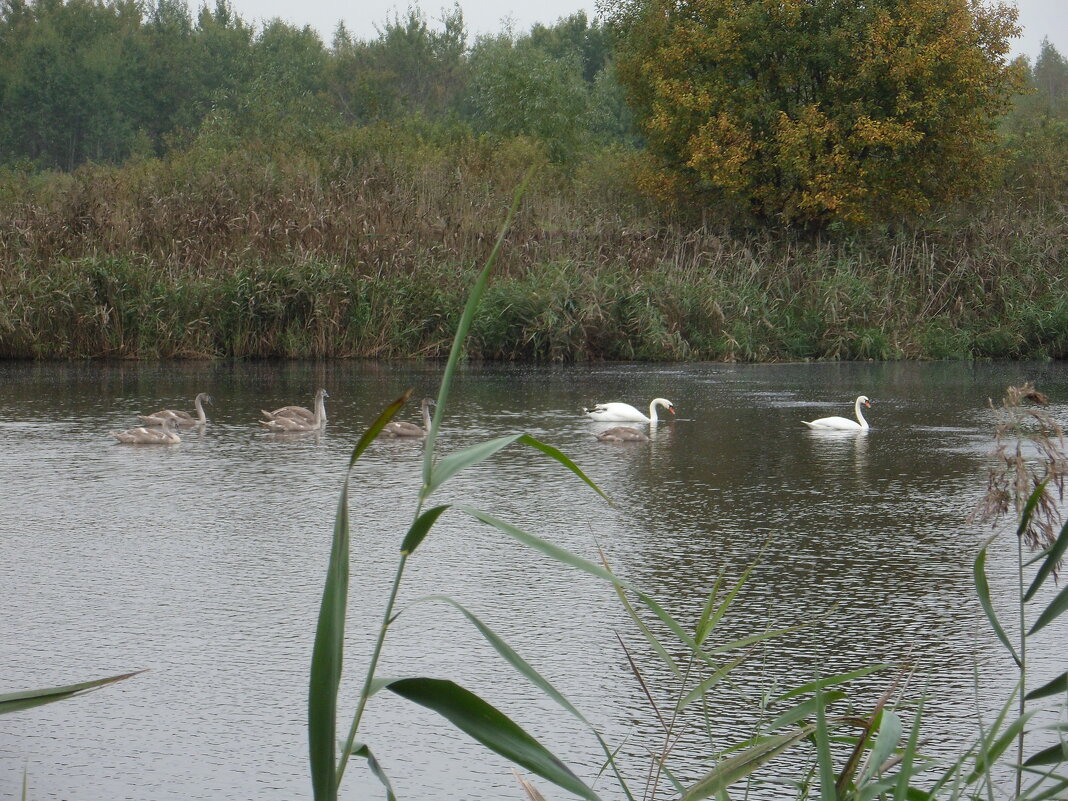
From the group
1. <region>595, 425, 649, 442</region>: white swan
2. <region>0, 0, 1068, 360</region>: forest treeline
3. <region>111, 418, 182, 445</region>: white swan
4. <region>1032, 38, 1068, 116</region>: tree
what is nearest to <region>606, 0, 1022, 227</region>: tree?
<region>0, 0, 1068, 360</region>: forest treeline

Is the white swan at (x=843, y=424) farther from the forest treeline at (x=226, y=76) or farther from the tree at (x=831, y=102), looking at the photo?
the forest treeline at (x=226, y=76)

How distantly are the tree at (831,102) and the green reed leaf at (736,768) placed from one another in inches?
902

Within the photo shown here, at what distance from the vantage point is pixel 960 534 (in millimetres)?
8672

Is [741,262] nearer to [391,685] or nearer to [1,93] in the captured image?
[391,685]

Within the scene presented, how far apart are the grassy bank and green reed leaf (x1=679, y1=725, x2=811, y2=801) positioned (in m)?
19.2

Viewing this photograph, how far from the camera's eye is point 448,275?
76.6 ft

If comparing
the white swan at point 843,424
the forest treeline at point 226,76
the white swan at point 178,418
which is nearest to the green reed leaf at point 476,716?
the white swan at point 178,418

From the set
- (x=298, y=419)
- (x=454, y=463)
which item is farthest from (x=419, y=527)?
(x=298, y=419)

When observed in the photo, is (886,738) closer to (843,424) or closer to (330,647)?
(330,647)

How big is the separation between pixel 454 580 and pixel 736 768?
4.65 metres

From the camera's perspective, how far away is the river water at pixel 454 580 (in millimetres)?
4926

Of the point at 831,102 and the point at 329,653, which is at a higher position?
the point at 831,102

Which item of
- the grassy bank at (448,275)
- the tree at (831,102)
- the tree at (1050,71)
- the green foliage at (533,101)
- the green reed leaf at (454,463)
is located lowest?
the green reed leaf at (454,463)

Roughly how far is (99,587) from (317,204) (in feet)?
62.3
